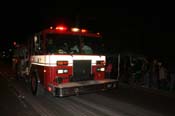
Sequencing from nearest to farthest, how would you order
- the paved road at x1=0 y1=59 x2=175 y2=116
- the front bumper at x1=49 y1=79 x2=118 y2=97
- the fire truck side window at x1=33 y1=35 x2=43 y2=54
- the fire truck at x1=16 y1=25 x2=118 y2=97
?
the paved road at x1=0 y1=59 x2=175 y2=116 → the front bumper at x1=49 y1=79 x2=118 y2=97 → the fire truck at x1=16 y1=25 x2=118 y2=97 → the fire truck side window at x1=33 y1=35 x2=43 y2=54

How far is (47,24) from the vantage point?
34.0 metres

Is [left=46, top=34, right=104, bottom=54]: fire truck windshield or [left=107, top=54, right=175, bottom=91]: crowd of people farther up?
[left=46, top=34, right=104, bottom=54]: fire truck windshield

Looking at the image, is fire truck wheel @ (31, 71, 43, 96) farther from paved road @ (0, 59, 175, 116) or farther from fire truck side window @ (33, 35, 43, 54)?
fire truck side window @ (33, 35, 43, 54)

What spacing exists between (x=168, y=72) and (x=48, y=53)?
6.90m

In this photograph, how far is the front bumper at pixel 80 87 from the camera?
6883 millimetres

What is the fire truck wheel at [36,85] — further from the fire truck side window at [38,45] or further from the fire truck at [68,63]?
the fire truck side window at [38,45]

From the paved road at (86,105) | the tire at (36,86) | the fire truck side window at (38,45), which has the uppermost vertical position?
the fire truck side window at (38,45)

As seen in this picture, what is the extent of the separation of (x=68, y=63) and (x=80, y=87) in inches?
41.1

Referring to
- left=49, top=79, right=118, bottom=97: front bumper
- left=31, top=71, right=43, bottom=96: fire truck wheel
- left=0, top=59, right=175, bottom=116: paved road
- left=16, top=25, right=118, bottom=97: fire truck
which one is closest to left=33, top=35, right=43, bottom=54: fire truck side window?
left=16, top=25, right=118, bottom=97: fire truck

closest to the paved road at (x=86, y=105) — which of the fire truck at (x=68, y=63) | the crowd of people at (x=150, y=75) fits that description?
the fire truck at (x=68, y=63)

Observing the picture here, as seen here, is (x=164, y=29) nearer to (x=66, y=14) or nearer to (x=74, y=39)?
(x=74, y=39)

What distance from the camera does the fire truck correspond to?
7383 millimetres

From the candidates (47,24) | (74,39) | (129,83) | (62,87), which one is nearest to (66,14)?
(47,24)

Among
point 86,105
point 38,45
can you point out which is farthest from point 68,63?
point 86,105
